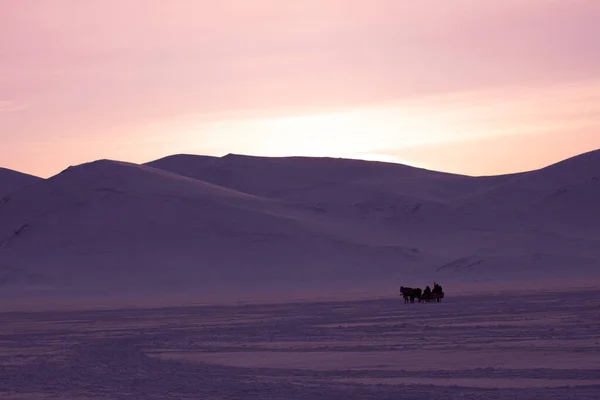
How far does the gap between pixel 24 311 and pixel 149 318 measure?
10.2m

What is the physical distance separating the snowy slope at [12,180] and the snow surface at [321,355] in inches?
4776

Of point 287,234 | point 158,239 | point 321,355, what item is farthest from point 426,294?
point 158,239

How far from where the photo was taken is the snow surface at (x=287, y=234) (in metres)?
73.2

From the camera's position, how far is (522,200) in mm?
101750

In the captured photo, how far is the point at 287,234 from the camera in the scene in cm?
8506

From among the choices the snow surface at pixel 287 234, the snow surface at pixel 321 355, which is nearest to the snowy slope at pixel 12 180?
the snow surface at pixel 287 234

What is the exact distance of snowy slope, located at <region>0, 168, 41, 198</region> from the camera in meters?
155

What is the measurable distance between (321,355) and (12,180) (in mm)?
142508

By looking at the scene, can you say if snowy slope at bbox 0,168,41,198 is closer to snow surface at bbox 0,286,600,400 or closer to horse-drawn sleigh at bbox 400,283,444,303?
horse-drawn sleigh at bbox 400,283,444,303

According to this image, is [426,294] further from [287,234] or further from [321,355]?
[287,234]

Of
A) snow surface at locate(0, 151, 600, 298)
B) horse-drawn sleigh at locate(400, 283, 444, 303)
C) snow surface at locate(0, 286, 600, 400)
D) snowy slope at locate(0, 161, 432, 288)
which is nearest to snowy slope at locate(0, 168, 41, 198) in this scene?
snow surface at locate(0, 151, 600, 298)

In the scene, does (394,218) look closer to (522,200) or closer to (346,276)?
(522,200)

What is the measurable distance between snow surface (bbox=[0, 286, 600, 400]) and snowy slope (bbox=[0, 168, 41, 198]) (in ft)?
398

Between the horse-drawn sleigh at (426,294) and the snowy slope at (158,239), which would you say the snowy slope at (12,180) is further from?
the horse-drawn sleigh at (426,294)
